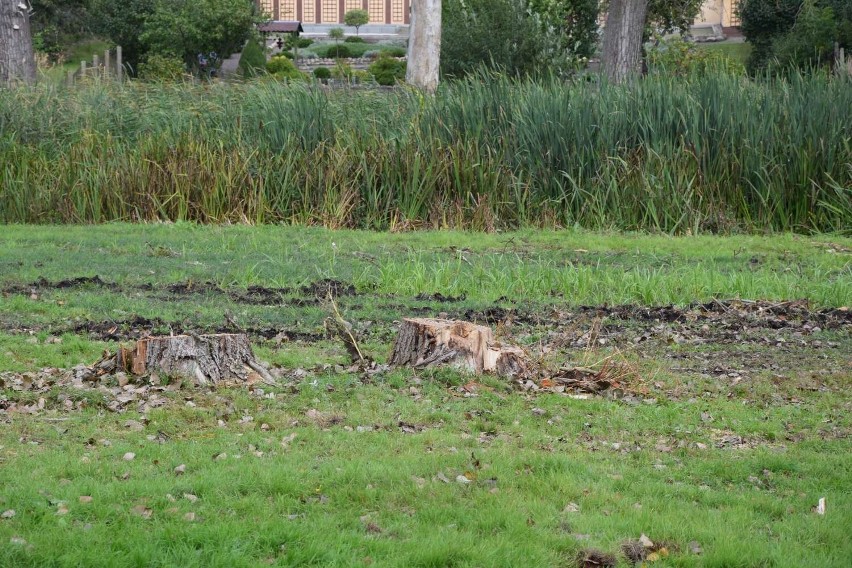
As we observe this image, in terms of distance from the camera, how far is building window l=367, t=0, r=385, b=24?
6862 centimetres

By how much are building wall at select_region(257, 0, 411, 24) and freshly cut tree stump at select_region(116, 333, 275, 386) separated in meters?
63.5

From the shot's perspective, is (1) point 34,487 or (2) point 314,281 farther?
(2) point 314,281

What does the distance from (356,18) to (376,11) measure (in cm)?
348

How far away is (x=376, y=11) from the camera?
226ft

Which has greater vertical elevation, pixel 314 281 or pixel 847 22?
pixel 847 22

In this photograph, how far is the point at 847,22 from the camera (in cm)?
3703

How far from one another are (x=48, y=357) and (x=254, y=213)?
8181 mm

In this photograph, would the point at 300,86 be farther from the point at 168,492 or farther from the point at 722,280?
the point at 168,492

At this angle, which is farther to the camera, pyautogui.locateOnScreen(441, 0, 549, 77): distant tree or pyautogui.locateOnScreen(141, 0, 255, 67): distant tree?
pyautogui.locateOnScreen(141, 0, 255, 67): distant tree

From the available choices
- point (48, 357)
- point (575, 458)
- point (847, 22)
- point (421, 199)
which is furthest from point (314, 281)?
point (847, 22)

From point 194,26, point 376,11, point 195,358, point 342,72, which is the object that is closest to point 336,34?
point 376,11

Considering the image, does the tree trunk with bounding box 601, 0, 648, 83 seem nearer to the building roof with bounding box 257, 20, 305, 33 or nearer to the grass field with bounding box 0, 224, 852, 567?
the grass field with bounding box 0, 224, 852, 567

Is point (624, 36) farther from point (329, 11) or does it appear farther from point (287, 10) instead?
point (329, 11)

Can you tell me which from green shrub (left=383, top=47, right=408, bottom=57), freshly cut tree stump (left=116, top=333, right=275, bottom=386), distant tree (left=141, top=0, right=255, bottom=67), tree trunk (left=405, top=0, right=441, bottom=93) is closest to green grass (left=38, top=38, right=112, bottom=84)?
distant tree (left=141, top=0, right=255, bottom=67)
